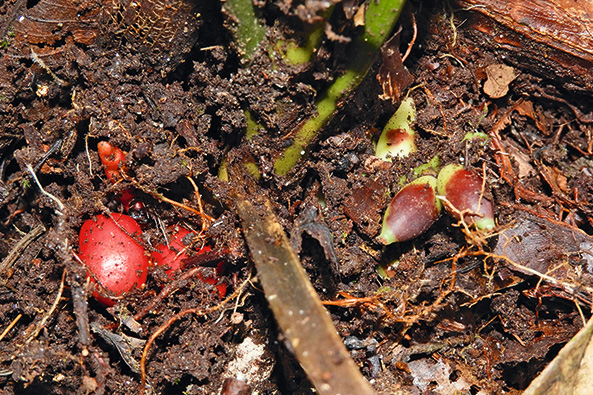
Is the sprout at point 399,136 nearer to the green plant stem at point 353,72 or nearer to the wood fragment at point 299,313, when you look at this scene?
the green plant stem at point 353,72

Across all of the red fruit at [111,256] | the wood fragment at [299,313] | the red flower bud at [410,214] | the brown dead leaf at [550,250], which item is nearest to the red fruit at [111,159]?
the red fruit at [111,256]

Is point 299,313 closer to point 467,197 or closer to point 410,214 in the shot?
point 410,214

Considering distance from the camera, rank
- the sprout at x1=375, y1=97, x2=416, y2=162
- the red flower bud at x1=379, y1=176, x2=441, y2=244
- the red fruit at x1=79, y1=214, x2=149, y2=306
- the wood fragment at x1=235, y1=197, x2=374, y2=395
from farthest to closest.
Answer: the sprout at x1=375, y1=97, x2=416, y2=162
the red flower bud at x1=379, y1=176, x2=441, y2=244
the red fruit at x1=79, y1=214, x2=149, y2=306
the wood fragment at x1=235, y1=197, x2=374, y2=395

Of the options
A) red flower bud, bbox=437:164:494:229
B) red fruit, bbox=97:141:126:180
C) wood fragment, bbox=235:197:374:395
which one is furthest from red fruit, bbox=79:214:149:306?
red flower bud, bbox=437:164:494:229

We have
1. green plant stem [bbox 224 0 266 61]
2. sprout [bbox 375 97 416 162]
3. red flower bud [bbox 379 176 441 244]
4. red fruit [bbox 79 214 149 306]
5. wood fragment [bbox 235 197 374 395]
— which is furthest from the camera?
sprout [bbox 375 97 416 162]

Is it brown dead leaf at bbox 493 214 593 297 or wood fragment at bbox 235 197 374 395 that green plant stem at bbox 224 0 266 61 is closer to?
wood fragment at bbox 235 197 374 395

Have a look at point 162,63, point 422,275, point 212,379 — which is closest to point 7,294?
point 212,379

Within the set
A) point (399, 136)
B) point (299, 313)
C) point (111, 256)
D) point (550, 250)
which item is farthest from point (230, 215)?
point (550, 250)
